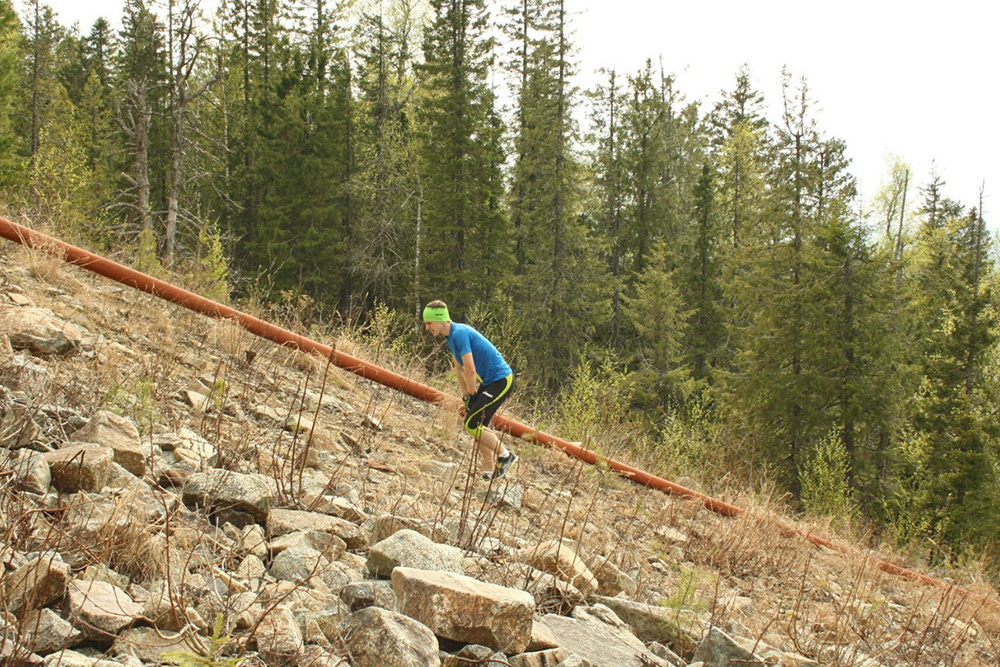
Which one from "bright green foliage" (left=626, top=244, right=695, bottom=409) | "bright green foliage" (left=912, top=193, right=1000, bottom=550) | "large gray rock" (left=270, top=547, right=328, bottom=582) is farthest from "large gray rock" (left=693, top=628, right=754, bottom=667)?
"bright green foliage" (left=626, top=244, right=695, bottom=409)

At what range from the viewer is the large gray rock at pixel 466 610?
2.58 m

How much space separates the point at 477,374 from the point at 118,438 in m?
3.15

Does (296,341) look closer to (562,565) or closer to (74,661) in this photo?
(562,565)

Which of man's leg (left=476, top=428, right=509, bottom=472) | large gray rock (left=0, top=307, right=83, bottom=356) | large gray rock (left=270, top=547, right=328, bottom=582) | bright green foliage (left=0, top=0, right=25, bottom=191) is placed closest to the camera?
large gray rock (left=270, top=547, right=328, bottom=582)

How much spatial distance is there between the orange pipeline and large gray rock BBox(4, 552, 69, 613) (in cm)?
478

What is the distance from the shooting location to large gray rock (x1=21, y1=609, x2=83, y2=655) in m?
1.95

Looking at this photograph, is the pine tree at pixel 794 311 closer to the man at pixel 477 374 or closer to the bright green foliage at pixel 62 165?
the man at pixel 477 374

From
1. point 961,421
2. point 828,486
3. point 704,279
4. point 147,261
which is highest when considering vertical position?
point 704,279

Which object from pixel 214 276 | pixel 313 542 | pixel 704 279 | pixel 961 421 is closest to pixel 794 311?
pixel 961 421

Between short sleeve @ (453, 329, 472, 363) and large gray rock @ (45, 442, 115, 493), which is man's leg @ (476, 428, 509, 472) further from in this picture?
large gray rock @ (45, 442, 115, 493)

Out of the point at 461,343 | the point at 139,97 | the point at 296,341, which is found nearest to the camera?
the point at 461,343

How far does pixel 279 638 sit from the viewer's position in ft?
7.42

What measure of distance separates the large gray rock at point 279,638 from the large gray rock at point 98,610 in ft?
1.26

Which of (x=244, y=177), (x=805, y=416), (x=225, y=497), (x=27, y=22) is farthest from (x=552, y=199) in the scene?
(x=27, y=22)
